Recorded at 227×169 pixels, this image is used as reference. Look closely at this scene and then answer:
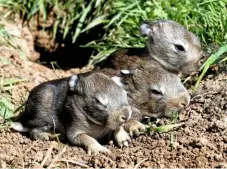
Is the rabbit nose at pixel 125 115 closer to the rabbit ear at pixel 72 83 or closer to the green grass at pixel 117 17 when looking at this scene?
the rabbit ear at pixel 72 83

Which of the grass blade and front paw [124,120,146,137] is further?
the grass blade

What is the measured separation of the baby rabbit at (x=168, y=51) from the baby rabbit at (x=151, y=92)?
1.59ft

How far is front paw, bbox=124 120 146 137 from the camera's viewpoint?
24.1 feet

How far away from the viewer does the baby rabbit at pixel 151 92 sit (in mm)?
7398

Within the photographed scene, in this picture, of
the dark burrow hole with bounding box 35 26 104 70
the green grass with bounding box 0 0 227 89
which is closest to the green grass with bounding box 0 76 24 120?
the green grass with bounding box 0 0 227 89

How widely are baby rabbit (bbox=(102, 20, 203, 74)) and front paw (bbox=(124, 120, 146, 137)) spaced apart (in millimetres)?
912

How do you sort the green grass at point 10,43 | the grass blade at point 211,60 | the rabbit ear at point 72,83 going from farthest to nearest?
1. the green grass at point 10,43
2. the grass blade at point 211,60
3. the rabbit ear at point 72,83

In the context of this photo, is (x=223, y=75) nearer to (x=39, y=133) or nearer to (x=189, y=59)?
(x=189, y=59)

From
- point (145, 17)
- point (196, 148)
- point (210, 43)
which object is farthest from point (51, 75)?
point (196, 148)

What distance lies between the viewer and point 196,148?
21.9 feet

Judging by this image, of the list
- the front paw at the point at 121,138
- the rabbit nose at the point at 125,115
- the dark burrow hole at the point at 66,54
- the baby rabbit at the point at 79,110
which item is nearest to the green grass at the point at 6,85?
the baby rabbit at the point at 79,110

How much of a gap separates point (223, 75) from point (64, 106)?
1.85 m

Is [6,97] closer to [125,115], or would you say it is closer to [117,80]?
[117,80]

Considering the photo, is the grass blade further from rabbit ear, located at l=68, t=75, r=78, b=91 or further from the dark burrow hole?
the dark burrow hole
